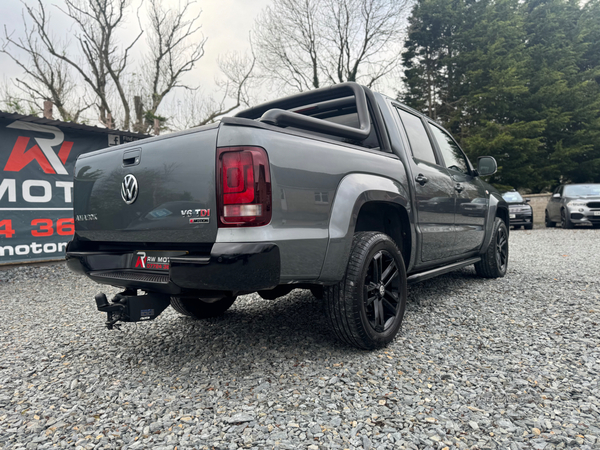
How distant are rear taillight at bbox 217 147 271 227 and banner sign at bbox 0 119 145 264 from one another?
266 inches

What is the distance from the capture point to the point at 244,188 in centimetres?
214

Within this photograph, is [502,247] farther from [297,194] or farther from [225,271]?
[225,271]

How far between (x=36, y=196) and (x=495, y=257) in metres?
7.67

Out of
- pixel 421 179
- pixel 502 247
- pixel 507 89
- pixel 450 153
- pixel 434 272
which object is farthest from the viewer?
pixel 507 89

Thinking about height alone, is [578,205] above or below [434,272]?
above

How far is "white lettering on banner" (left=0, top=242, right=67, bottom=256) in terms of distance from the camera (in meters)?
7.11

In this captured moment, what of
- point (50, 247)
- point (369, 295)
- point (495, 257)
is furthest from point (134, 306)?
point (50, 247)

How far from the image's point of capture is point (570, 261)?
22.0ft

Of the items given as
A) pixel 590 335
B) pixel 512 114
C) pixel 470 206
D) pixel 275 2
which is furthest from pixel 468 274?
pixel 275 2

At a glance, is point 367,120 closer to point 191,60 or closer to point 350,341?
point 350,341

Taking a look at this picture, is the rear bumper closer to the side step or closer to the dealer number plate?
the dealer number plate

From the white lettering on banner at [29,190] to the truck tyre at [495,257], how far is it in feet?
23.9

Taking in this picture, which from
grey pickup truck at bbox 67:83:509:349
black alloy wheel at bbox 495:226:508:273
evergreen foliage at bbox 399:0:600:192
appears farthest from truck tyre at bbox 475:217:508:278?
evergreen foliage at bbox 399:0:600:192

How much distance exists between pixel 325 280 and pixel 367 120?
143 centimetres
